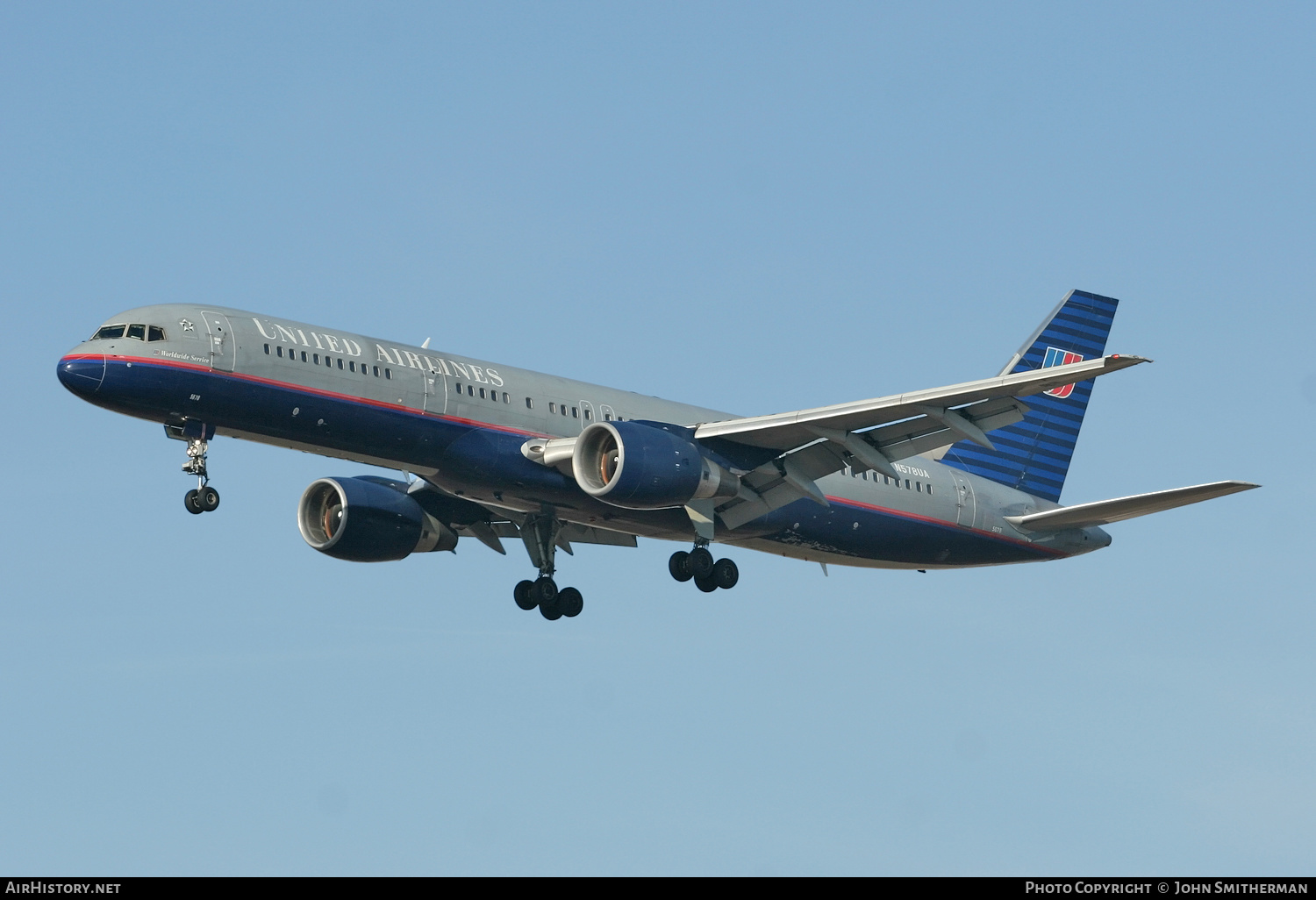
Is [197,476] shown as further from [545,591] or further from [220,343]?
[545,591]

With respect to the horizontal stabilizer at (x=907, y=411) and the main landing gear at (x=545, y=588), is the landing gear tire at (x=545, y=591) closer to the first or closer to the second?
the main landing gear at (x=545, y=588)

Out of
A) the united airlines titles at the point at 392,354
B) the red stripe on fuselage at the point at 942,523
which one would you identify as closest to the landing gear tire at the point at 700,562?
the red stripe on fuselage at the point at 942,523

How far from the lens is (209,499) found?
125 ft

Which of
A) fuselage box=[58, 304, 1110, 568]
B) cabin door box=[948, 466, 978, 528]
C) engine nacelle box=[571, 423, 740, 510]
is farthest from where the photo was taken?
cabin door box=[948, 466, 978, 528]

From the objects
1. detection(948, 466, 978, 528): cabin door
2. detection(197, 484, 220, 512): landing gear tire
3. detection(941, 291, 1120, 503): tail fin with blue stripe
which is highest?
detection(941, 291, 1120, 503): tail fin with blue stripe

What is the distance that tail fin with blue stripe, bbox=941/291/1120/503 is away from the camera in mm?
50750

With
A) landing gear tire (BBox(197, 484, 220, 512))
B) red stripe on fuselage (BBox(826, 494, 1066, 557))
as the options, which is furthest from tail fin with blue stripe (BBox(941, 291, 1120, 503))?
landing gear tire (BBox(197, 484, 220, 512))

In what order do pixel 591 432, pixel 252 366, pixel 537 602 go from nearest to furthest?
pixel 252 366
pixel 591 432
pixel 537 602

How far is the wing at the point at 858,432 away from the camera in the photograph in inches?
1501

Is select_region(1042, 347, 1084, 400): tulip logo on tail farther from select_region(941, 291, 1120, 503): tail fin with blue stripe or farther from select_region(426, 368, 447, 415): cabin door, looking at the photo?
select_region(426, 368, 447, 415): cabin door

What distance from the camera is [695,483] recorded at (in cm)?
4041

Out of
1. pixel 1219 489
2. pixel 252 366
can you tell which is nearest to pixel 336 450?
pixel 252 366

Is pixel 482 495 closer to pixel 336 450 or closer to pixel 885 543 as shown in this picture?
pixel 336 450
